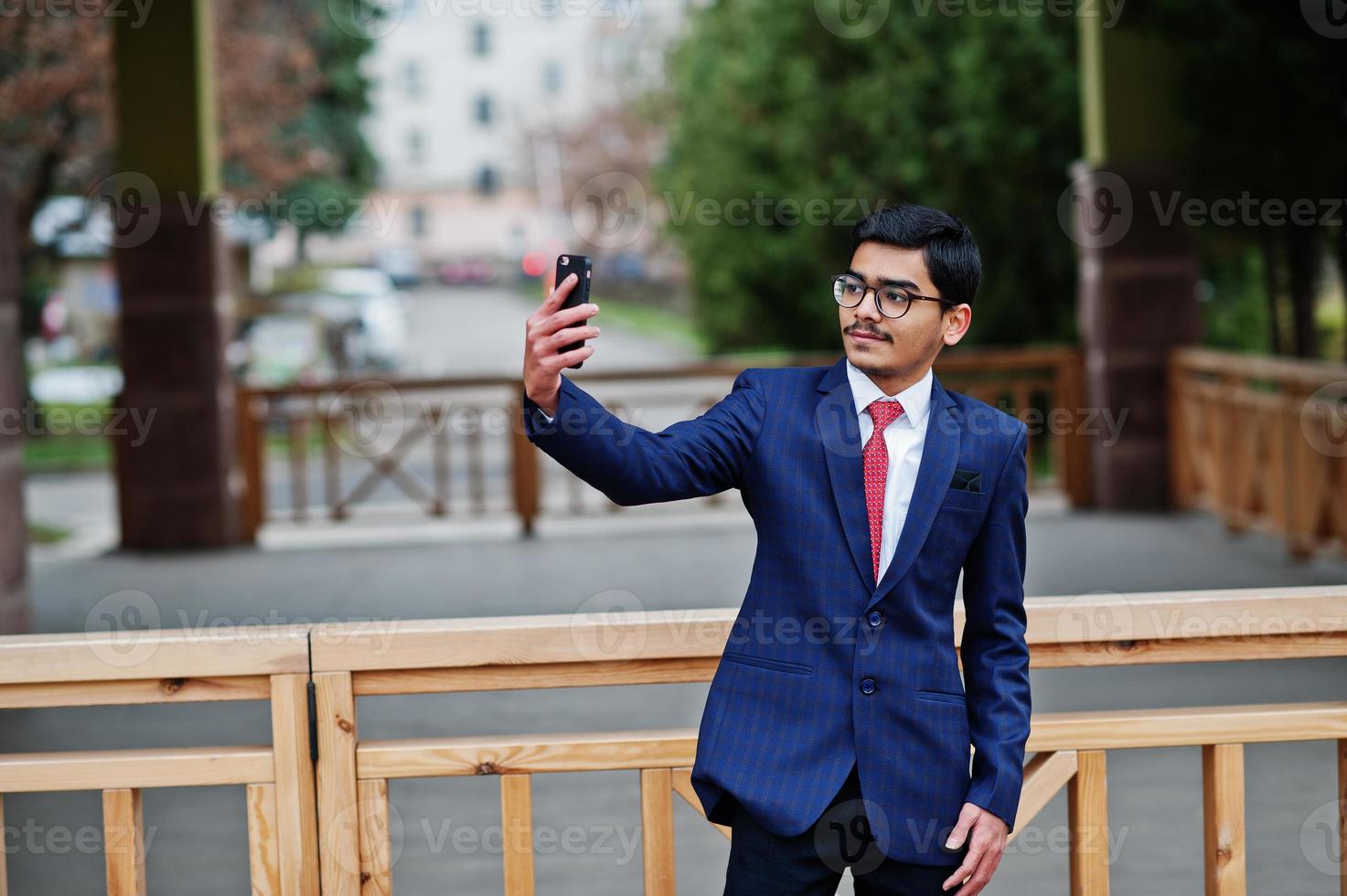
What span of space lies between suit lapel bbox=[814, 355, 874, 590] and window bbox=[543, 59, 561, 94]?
73.0 meters

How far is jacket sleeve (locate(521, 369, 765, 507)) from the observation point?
241 centimetres

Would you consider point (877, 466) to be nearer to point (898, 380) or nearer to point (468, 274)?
point (898, 380)

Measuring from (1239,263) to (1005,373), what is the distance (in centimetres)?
334

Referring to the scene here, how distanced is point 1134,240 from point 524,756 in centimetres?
879

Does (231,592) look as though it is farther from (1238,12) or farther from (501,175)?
(501,175)

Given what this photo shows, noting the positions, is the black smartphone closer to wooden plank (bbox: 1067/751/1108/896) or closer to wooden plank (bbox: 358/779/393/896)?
wooden plank (bbox: 358/779/393/896)

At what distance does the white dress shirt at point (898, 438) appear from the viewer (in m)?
2.61

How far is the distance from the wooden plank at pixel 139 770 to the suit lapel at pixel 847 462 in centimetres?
114

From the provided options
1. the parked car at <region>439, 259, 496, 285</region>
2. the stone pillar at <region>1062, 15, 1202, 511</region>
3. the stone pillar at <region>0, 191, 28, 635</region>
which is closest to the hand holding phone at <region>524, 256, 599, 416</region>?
the stone pillar at <region>0, 191, 28, 635</region>

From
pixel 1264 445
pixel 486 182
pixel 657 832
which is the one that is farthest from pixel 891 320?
pixel 486 182

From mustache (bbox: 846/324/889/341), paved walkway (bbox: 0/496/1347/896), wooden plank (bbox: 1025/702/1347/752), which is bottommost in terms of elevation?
paved walkway (bbox: 0/496/1347/896)

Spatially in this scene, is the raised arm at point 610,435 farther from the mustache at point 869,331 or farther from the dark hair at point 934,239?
the dark hair at point 934,239

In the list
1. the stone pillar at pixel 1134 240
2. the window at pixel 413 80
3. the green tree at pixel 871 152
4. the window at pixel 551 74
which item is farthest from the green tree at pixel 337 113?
the window at pixel 413 80

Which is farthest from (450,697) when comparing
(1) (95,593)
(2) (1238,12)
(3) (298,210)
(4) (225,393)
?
(2) (1238,12)
